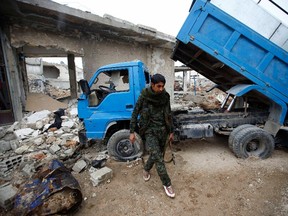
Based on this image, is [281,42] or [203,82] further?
[203,82]

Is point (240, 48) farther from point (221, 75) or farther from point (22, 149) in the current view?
point (22, 149)

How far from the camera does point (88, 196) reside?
2.46 metres

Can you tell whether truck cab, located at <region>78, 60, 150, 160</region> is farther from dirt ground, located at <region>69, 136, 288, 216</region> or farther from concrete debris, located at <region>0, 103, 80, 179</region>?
concrete debris, located at <region>0, 103, 80, 179</region>

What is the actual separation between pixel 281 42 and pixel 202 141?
2.69 metres

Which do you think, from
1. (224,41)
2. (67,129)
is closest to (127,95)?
(224,41)

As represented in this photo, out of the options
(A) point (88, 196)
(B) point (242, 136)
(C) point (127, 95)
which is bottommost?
(A) point (88, 196)

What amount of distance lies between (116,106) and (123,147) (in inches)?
34.6

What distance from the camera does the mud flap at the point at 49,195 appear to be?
186 cm

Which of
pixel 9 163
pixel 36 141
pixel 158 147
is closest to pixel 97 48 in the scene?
pixel 36 141

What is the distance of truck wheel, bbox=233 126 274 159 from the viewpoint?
3229 millimetres

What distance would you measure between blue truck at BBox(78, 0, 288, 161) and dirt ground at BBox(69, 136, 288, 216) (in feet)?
1.27

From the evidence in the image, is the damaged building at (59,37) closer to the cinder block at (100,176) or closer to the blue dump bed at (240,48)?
the blue dump bed at (240,48)

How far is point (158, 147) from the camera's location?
246 cm

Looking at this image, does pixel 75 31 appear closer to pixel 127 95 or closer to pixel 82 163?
pixel 127 95
